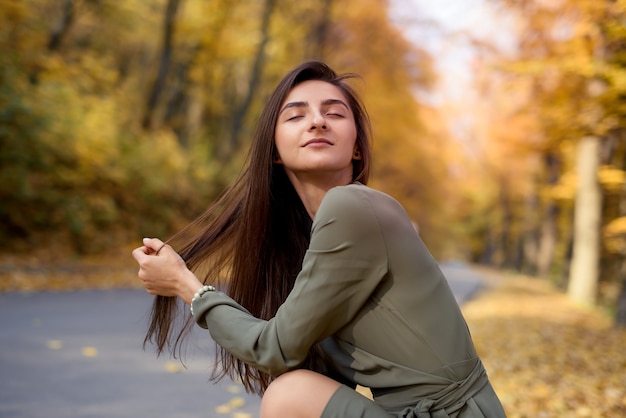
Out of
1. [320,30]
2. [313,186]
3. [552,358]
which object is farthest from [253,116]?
[313,186]

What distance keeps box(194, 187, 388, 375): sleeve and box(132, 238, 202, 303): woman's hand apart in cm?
28

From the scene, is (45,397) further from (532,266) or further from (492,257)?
(492,257)

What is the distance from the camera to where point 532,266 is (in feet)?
110

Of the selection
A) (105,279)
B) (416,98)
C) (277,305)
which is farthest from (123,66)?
(277,305)

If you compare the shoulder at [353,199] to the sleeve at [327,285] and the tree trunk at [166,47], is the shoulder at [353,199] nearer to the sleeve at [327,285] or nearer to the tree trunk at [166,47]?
the sleeve at [327,285]

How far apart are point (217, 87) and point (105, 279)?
697 inches

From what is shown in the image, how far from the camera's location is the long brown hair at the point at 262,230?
2.40 metres

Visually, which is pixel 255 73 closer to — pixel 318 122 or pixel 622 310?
pixel 622 310

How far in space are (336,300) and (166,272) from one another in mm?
627

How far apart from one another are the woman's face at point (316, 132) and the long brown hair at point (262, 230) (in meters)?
0.05

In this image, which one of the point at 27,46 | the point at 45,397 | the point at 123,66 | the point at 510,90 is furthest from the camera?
the point at 123,66

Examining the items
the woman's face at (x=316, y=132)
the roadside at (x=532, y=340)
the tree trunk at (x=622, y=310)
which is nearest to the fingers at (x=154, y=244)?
the woman's face at (x=316, y=132)

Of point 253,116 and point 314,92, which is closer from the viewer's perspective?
point 314,92

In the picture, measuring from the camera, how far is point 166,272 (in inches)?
88.9
